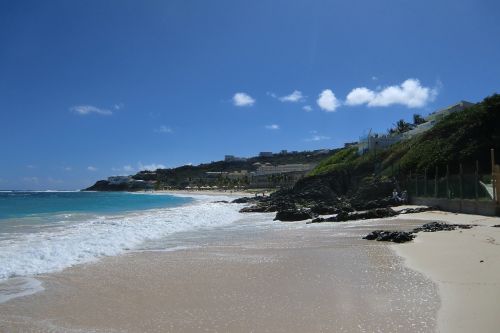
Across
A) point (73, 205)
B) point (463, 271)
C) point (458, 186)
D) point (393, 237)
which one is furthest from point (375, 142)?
point (463, 271)

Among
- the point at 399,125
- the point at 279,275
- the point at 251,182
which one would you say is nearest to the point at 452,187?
the point at 279,275

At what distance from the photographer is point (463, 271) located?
324 inches

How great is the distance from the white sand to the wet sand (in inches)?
9.9

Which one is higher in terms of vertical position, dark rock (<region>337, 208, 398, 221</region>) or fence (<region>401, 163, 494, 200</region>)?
fence (<region>401, 163, 494, 200</region>)

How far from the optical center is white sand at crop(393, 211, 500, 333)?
5457 mm

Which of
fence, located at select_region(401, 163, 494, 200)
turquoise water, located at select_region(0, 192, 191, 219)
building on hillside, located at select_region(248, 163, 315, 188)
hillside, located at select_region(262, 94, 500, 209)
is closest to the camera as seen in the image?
fence, located at select_region(401, 163, 494, 200)

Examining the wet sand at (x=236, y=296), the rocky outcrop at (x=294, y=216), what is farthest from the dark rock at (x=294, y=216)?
the wet sand at (x=236, y=296)

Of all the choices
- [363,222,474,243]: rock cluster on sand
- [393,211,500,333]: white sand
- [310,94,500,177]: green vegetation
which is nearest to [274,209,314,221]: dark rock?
[363,222,474,243]: rock cluster on sand

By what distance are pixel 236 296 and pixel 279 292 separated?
2.33ft

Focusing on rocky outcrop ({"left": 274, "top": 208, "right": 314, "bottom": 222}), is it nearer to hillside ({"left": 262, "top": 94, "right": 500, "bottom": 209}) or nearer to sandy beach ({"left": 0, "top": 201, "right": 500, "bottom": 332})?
hillside ({"left": 262, "top": 94, "right": 500, "bottom": 209})

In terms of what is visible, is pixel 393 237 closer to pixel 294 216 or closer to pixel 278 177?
pixel 294 216

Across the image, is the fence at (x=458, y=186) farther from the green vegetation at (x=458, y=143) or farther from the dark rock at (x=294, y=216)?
the dark rock at (x=294, y=216)

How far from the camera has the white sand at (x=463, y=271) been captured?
546 cm

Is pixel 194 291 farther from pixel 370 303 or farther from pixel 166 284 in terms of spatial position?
pixel 370 303
